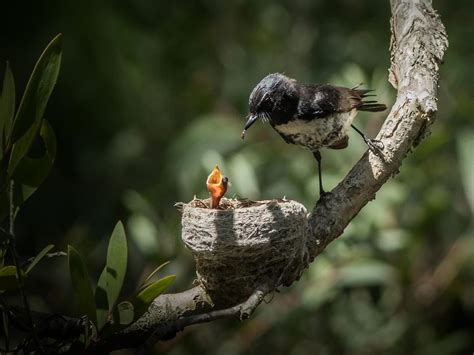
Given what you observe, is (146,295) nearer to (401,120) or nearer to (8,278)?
(8,278)

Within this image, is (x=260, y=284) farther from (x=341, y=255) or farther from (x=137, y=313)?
(x=341, y=255)

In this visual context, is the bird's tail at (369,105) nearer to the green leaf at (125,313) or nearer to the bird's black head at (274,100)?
the bird's black head at (274,100)

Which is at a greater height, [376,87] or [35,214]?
[376,87]

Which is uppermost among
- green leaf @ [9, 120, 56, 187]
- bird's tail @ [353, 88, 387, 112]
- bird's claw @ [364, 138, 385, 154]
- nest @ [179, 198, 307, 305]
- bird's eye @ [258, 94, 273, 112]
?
bird's tail @ [353, 88, 387, 112]

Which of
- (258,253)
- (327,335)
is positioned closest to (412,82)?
(258,253)

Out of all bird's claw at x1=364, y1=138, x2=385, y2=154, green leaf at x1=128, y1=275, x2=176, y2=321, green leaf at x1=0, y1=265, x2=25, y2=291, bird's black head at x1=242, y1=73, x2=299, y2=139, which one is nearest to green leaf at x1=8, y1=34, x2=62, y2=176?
green leaf at x1=0, y1=265, x2=25, y2=291

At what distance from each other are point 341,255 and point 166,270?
3.25 feet

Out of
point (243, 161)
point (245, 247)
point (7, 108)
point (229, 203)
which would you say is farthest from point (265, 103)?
point (7, 108)

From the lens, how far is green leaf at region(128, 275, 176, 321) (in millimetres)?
1905

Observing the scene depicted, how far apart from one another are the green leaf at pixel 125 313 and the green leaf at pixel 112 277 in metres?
0.02

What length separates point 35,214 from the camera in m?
5.70

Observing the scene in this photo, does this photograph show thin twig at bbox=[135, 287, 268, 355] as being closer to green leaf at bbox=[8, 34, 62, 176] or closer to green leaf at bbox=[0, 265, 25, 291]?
green leaf at bbox=[0, 265, 25, 291]

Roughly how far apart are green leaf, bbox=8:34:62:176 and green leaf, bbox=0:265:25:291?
0.23 metres

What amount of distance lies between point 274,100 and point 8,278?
69.7 inches
